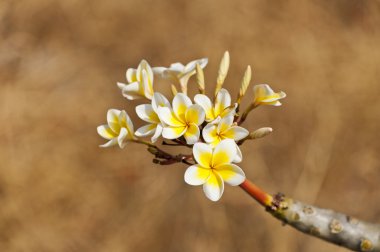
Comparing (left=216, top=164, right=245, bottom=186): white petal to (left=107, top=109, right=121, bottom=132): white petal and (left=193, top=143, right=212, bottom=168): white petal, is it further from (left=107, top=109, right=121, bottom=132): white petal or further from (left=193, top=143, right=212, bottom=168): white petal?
(left=107, top=109, right=121, bottom=132): white petal

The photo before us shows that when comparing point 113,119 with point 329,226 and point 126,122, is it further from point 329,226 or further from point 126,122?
point 329,226

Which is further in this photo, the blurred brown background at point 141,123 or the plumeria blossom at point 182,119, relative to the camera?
the blurred brown background at point 141,123

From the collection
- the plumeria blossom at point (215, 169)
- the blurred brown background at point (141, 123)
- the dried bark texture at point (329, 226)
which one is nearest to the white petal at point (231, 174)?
the plumeria blossom at point (215, 169)

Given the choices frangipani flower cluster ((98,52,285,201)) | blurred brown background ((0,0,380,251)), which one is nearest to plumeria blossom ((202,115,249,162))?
frangipani flower cluster ((98,52,285,201))

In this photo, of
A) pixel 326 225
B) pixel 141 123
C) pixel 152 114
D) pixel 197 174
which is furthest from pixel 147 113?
pixel 141 123

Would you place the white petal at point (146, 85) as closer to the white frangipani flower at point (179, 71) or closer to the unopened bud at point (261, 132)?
the white frangipani flower at point (179, 71)

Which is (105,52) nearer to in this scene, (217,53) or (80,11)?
(80,11)
